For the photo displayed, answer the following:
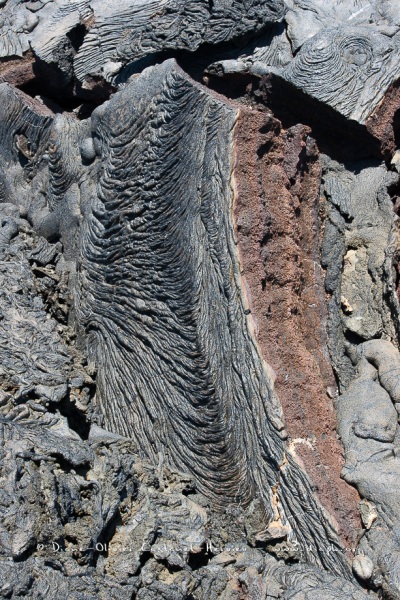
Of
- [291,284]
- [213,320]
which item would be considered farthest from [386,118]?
[213,320]

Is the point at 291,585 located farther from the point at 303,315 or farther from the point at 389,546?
the point at 303,315

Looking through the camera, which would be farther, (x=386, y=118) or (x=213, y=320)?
(x=386, y=118)

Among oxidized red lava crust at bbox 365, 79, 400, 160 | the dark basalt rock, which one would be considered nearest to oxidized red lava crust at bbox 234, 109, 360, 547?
the dark basalt rock

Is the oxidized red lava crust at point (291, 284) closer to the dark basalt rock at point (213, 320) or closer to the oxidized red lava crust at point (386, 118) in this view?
the dark basalt rock at point (213, 320)

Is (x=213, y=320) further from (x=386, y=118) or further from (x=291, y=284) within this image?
(x=386, y=118)

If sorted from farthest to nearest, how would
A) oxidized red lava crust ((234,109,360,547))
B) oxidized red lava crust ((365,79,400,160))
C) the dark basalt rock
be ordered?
oxidized red lava crust ((365,79,400,160)), oxidized red lava crust ((234,109,360,547)), the dark basalt rock

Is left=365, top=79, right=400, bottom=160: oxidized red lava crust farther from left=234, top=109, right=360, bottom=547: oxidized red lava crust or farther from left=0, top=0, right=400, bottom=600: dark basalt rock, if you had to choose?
left=234, top=109, right=360, bottom=547: oxidized red lava crust
